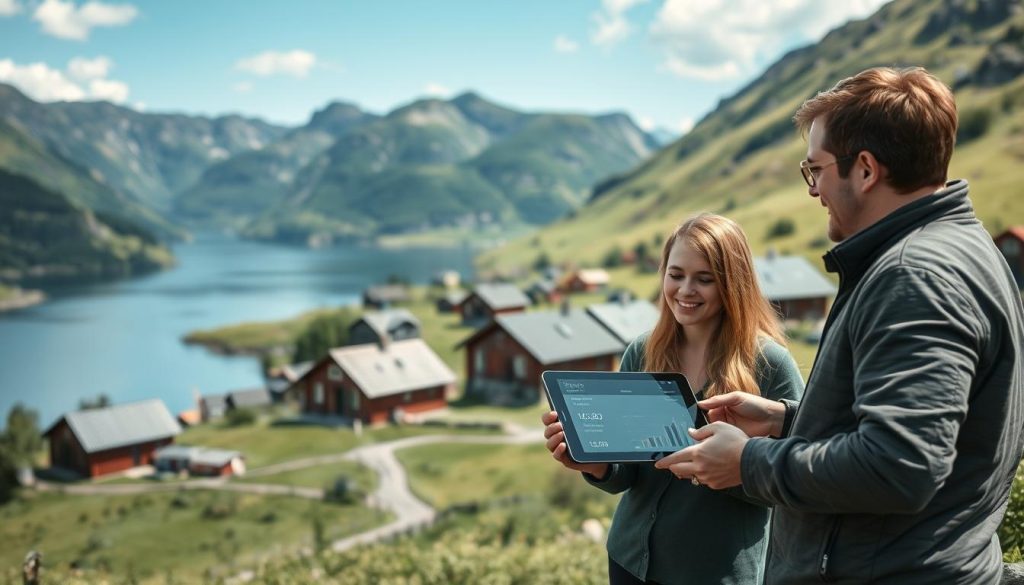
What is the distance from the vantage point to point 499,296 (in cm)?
8662

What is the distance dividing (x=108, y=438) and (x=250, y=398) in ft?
56.8

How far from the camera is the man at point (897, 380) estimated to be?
2.75 meters

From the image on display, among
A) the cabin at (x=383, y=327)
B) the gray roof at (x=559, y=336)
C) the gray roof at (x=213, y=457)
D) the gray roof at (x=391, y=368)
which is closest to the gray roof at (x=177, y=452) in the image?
the gray roof at (x=213, y=457)

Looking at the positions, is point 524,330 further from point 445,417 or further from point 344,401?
point 344,401

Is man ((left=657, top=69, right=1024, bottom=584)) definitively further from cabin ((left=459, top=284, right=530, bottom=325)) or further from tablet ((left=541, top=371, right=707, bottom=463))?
cabin ((left=459, top=284, right=530, bottom=325))

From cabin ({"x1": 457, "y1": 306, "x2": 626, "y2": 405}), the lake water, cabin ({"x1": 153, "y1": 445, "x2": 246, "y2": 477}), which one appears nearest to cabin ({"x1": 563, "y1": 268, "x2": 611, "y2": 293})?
the lake water

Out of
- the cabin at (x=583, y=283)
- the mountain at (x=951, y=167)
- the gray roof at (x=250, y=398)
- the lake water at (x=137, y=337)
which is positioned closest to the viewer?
the gray roof at (x=250, y=398)

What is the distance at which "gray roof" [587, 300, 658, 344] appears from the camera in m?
60.3

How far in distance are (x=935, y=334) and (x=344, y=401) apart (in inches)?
2163

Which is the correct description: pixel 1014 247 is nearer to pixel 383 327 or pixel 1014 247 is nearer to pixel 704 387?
pixel 383 327

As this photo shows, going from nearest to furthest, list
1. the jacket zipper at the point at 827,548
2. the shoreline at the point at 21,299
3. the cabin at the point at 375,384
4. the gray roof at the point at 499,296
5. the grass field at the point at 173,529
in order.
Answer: the jacket zipper at the point at 827,548 < the grass field at the point at 173,529 < the cabin at the point at 375,384 < the gray roof at the point at 499,296 < the shoreline at the point at 21,299

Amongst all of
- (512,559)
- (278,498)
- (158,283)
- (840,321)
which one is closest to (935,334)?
(840,321)

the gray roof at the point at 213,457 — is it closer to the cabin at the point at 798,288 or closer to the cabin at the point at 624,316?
the cabin at the point at 624,316

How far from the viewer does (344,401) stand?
182 ft
